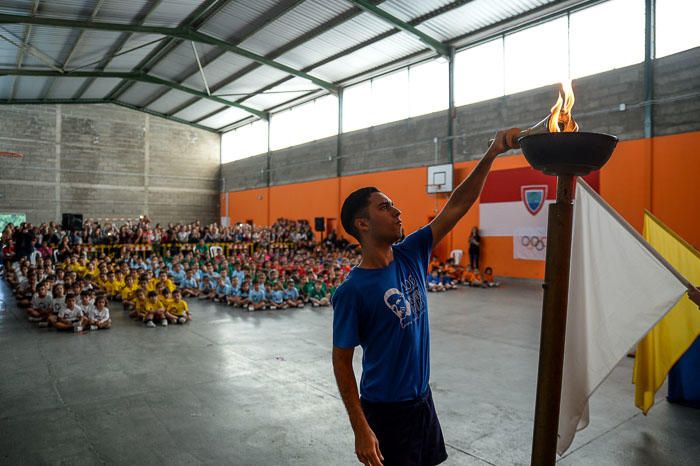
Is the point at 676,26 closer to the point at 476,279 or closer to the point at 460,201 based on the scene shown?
the point at 476,279

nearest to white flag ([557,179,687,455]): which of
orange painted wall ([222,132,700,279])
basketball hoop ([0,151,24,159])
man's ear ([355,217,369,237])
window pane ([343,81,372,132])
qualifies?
man's ear ([355,217,369,237])

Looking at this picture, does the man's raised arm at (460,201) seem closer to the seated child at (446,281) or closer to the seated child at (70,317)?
the seated child at (70,317)

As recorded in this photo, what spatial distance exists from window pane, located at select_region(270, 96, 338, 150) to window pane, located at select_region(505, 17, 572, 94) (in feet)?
27.8

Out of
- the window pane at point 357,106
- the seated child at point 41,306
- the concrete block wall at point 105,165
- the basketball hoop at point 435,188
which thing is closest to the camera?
the seated child at point 41,306

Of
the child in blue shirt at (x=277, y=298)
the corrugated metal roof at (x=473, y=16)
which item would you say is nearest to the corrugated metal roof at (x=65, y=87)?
the corrugated metal roof at (x=473, y=16)

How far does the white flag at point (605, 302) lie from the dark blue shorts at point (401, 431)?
0.72 meters

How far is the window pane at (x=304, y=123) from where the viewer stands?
2084 cm

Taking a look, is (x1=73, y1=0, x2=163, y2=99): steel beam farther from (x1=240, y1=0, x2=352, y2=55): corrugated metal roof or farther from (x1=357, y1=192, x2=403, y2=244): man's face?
(x1=357, y1=192, x2=403, y2=244): man's face

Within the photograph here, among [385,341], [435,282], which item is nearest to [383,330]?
[385,341]

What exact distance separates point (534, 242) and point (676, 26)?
242 inches

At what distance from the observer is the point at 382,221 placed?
198 centimetres

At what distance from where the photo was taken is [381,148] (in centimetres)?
1839

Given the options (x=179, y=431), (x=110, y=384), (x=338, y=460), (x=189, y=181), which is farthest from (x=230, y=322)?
(x=189, y=181)

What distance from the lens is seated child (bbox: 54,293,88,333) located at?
7809 millimetres
